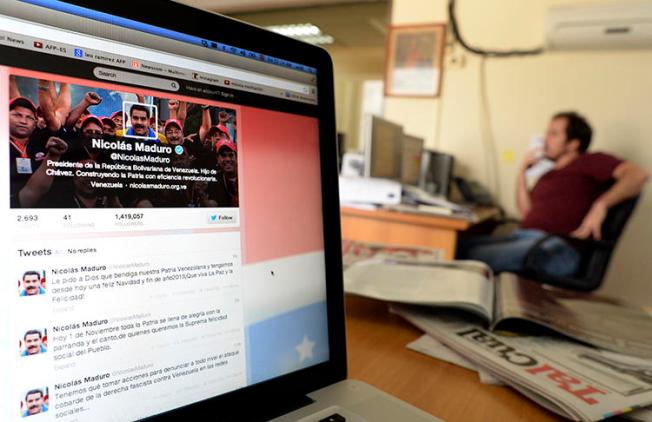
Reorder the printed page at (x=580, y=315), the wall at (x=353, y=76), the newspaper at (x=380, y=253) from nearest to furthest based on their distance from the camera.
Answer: the printed page at (x=580, y=315) < the newspaper at (x=380, y=253) < the wall at (x=353, y=76)

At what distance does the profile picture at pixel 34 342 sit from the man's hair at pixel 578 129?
2.50m

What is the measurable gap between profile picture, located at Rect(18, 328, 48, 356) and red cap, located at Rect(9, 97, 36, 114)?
131 mm

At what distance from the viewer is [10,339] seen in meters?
0.24

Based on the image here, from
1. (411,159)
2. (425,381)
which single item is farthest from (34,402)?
(411,159)

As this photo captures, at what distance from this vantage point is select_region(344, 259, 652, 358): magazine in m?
0.57

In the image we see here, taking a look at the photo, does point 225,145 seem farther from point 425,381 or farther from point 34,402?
point 425,381

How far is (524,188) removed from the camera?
2.47 metres

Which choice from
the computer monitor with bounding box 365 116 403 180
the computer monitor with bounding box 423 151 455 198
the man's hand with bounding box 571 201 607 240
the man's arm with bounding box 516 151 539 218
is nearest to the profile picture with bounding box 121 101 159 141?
the computer monitor with bounding box 365 116 403 180

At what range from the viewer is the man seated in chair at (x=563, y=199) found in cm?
177

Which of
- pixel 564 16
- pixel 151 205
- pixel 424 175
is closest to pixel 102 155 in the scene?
pixel 151 205

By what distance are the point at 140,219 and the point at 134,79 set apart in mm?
96

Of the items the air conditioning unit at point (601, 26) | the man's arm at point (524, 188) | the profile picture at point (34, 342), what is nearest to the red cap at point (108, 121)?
the profile picture at point (34, 342)

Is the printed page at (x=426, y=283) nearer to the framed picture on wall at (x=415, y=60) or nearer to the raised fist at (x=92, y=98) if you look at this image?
the raised fist at (x=92, y=98)

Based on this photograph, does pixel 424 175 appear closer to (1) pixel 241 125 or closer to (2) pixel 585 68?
(2) pixel 585 68
